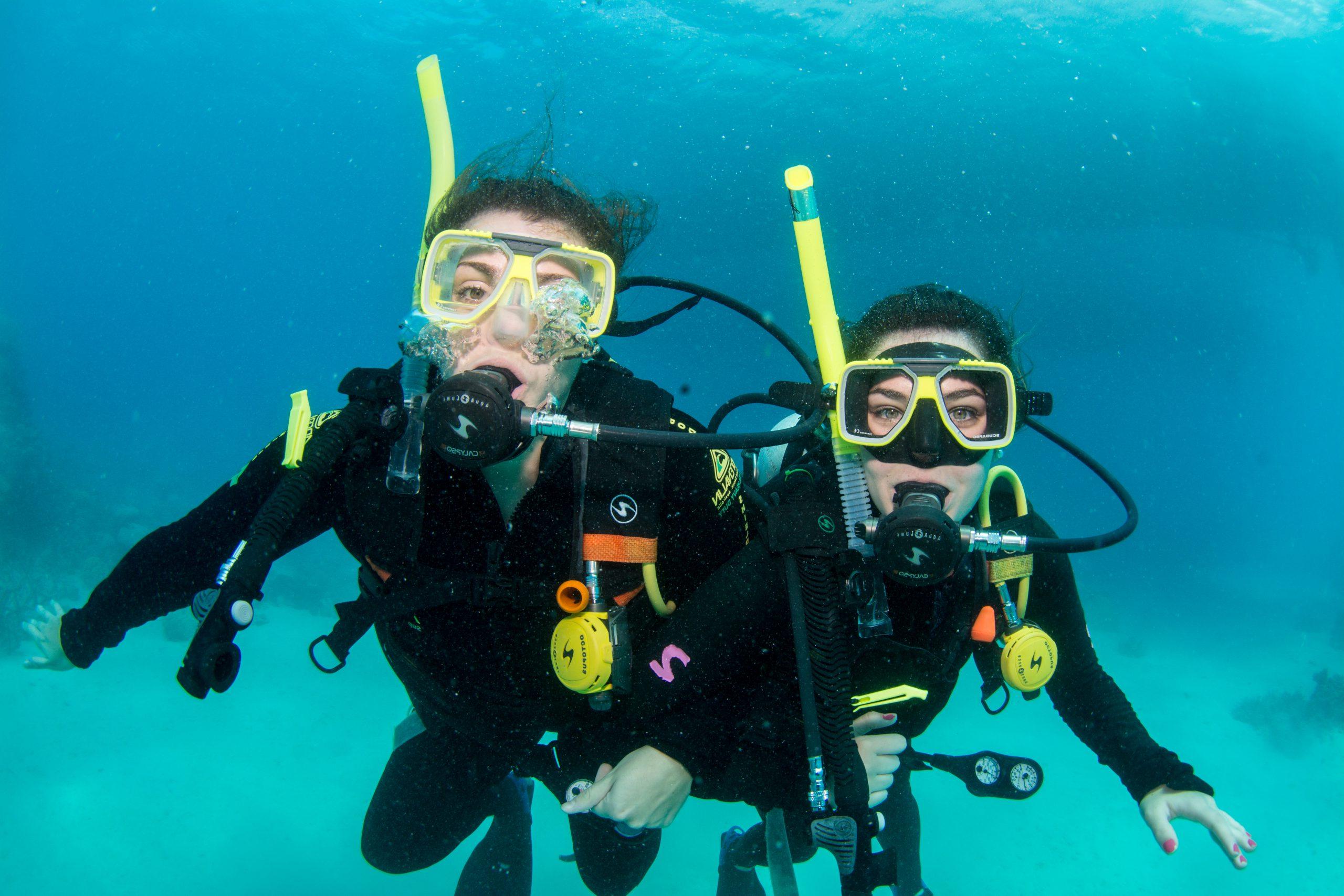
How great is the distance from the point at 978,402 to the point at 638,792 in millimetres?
1931

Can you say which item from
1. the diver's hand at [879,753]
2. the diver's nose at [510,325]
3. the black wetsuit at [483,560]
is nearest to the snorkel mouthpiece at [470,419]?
the diver's nose at [510,325]

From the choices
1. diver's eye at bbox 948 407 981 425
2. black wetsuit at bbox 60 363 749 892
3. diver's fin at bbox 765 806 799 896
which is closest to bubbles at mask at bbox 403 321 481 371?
black wetsuit at bbox 60 363 749 892

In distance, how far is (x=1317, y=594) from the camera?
91.0 feet

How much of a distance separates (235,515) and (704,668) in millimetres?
2106

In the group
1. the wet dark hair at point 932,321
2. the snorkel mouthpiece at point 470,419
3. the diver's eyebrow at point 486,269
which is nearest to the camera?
the snorkel mouthpiece at point 470,419

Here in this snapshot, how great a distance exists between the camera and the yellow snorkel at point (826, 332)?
2.09 metres

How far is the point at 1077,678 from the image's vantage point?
9.41 ft

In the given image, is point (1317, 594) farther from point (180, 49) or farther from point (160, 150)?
point (160, 150)

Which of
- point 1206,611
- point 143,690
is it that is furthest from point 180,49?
point 1206,611

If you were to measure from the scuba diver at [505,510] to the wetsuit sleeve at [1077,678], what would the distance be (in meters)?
1.36

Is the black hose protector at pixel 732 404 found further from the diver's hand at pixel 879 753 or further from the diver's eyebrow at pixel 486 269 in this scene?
the diver's hand at pixel 879 753

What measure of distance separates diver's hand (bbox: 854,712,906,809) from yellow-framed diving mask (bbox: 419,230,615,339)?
6.12 ft

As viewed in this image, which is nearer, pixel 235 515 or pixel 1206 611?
pixel 235 515

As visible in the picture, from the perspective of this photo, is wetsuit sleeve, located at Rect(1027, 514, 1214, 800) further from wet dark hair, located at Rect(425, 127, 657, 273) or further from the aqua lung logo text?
wet dark hair, located at Rect(425, 127, 657, 273)
